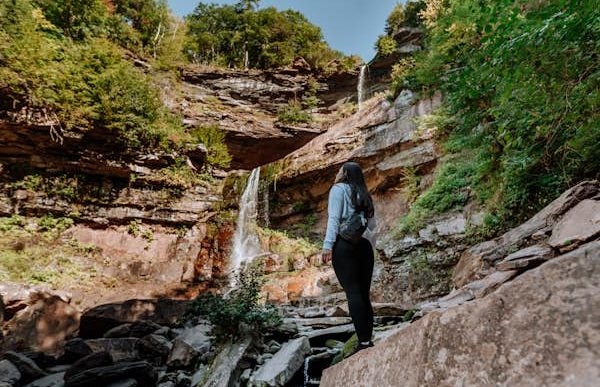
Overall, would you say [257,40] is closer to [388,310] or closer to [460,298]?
[388,310]

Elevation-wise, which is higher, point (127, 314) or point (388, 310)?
point (388, 310)

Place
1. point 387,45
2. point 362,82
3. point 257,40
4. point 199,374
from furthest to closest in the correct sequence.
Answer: point 257,40 → point 362,82 → point 387,45 → point 199,374

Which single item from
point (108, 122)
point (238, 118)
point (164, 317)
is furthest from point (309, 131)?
point (164, 317)

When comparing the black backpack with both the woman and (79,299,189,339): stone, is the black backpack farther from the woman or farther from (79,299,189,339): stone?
(79,299,189,339): stone

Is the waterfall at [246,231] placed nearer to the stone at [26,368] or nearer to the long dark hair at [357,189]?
the stone at [26,368]

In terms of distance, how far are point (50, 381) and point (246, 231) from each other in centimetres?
949

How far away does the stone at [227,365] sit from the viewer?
332cm

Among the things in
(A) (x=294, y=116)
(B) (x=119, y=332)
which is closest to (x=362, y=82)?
(A) (x=294, y=116)

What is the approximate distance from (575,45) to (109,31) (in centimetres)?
1917

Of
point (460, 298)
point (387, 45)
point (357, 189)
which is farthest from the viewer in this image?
point (387, 45)

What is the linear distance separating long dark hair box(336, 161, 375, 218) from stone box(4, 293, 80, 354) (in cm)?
629

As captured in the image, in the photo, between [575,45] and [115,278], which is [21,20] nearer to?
[115,278]

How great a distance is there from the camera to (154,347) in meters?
4.85

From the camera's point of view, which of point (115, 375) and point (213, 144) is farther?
point (213, 144)
